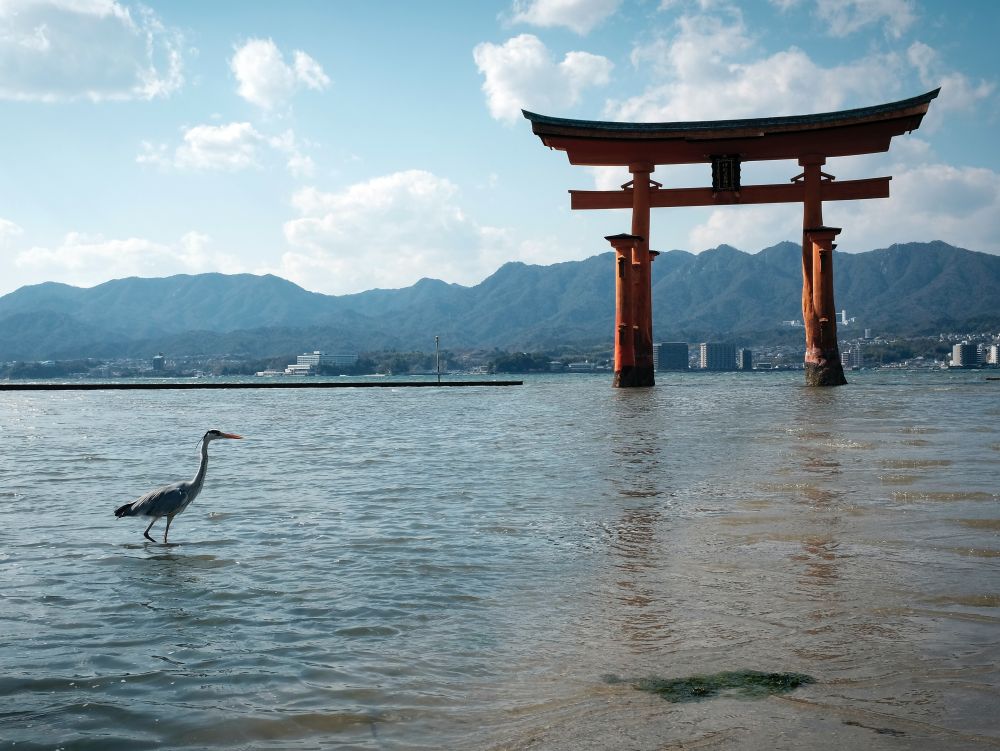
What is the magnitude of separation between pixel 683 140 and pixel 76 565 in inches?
1225

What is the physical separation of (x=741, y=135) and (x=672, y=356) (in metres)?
133

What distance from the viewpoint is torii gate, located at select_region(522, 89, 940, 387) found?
1302 inches

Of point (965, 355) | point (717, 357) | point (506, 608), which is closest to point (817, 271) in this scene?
point (506, 608)

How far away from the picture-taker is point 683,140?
1337 inches

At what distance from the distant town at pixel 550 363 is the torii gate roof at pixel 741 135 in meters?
111

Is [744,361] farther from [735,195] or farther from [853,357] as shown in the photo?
[735,195]

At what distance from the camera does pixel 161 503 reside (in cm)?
749

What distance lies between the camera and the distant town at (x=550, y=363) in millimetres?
158250

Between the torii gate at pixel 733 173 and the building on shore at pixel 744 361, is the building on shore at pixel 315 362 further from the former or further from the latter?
the torii gate at pixel 733 173

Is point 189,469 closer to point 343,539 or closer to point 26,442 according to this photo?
point 343,539

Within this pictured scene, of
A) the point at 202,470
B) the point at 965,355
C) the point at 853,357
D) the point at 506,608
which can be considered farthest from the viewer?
the point at 853,357

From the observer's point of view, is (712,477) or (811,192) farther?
(811,192)

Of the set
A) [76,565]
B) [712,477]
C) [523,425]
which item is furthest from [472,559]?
[523,425]

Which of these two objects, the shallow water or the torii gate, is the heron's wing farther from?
the torii gate
